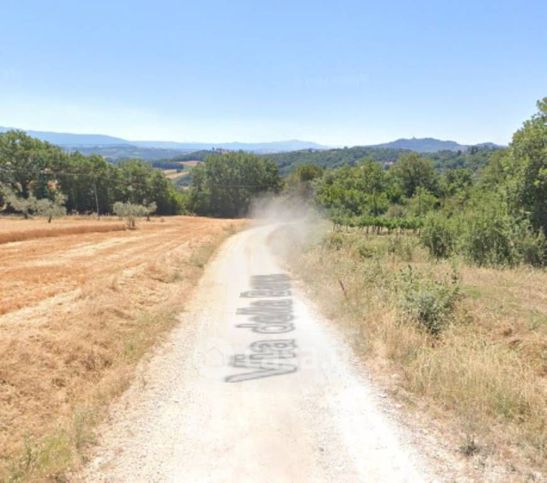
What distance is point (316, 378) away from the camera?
693 centimetres

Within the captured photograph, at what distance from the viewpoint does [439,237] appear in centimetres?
2436

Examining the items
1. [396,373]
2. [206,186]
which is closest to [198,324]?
[396,373]

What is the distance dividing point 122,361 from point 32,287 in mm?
9292

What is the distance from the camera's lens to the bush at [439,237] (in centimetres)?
2396

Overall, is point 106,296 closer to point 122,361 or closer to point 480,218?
point 122,361

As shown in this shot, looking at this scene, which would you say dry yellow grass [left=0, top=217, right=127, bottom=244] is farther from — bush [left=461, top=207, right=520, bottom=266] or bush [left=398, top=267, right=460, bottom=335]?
bush [left=398, top=267, right=460, bottom=335]

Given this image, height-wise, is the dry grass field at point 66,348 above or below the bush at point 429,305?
below

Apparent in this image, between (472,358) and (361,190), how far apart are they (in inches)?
2376

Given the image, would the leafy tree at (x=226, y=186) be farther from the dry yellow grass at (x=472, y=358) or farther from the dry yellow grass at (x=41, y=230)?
the dry yellow grass at (x=472, y=358)

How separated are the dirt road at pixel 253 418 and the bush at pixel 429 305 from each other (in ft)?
5.49

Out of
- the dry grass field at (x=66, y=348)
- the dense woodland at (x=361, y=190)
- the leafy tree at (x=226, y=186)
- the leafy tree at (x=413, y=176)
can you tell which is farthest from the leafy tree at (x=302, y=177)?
the dry grass field at (x=66, y=348)

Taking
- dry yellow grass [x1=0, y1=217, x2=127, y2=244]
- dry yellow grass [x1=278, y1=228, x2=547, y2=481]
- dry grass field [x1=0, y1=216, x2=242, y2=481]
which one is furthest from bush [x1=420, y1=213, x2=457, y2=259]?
dry yellow grass [x1=0, y1=217, x2=127, y2=244]

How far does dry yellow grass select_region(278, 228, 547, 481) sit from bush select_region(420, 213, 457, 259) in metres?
10.5

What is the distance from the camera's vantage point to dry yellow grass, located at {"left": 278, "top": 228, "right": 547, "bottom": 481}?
4.81 metres
